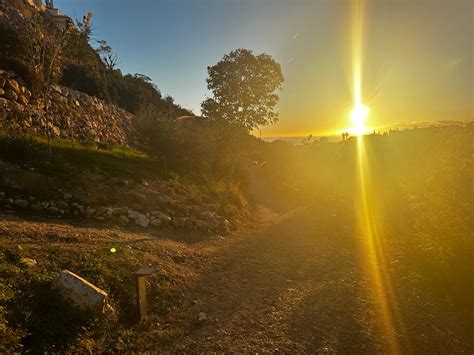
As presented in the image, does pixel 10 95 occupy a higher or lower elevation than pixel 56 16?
lower

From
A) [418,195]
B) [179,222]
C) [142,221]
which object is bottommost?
[179,222]

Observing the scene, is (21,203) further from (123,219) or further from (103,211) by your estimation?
(123,219)

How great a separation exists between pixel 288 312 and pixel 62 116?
21.8 metres

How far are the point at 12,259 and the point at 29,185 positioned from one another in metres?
5.79

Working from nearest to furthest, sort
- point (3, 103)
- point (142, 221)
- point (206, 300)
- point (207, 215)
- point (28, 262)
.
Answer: point (28, 262), point (206, 300), point (142, 221), point (207, 215), point (3, 103)

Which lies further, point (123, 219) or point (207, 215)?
point (207, 215)

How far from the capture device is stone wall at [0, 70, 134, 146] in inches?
683

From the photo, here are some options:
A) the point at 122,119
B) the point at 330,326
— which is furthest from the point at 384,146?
the point at 330,326

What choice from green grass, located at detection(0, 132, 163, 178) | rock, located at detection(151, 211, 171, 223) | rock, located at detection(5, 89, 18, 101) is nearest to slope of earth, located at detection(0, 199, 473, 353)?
rock, located at detection(151, 211, 171, 223)

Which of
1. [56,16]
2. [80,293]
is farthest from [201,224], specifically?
[56,16]

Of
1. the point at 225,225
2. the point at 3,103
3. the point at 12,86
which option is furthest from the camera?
the point at 12,86

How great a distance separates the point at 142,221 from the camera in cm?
1133

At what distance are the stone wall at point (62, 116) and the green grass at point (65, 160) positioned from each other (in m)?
1.51

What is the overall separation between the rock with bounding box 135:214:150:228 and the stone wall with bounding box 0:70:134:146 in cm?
709
